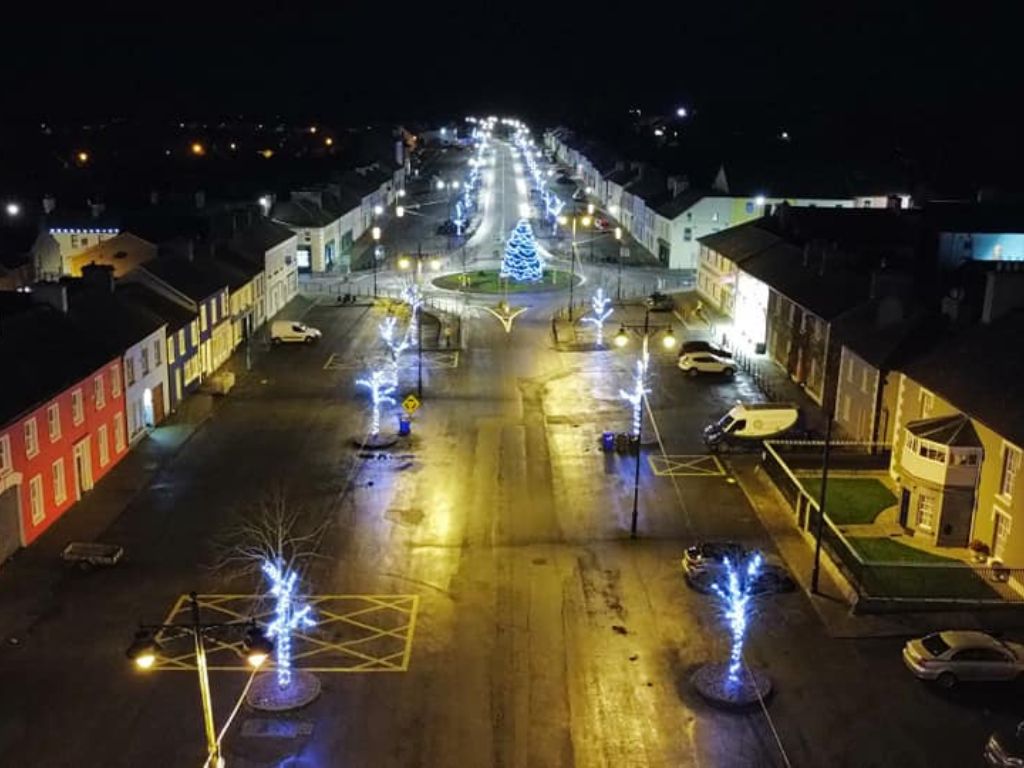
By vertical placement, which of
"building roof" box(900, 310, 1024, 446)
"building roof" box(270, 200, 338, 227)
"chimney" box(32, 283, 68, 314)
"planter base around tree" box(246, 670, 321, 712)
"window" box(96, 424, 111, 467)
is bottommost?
"planter base around tree" box(246, 670, 321, 712)

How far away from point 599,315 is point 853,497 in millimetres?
31850

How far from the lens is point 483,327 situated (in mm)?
69688

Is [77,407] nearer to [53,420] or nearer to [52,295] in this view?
[53,420]

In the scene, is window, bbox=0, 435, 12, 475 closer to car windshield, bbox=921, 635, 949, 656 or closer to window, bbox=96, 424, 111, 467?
window, bbox=96, 424, 111, 467

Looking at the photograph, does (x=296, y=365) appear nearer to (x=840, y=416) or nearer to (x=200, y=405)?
(x=200, y=405)

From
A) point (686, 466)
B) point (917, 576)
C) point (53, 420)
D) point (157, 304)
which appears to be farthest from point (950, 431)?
point (157, 304)

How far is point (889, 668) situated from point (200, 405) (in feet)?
115

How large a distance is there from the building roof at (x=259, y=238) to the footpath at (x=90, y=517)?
19584 millimetres

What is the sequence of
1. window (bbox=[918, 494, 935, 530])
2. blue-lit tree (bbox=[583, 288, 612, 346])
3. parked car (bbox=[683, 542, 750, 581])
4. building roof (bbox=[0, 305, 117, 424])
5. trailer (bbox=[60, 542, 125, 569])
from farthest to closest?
blue-lit tree (bbox=[583, 288, 612, 346]) → window (bbox=[918, 494, 935, 530]) → building roof (bbox=[0, 305, 117, 424]) → trailer (bbox=[60, 542, 125, 569]) → parked car (bbox=[683, 542, 750, 581])

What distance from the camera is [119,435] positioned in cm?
4272

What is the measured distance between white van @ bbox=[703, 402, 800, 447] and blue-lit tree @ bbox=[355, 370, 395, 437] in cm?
1486

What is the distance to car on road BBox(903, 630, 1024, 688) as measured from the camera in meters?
26.3

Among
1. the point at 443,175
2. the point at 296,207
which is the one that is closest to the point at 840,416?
the point at 296,207

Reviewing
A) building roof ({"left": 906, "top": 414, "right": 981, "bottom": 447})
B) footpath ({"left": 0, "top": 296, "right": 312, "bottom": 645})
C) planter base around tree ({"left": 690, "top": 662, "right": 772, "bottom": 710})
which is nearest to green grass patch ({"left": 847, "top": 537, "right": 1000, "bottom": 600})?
building roof ({"left": 906, "top": 414, "right": 981, "bottom": 447})
